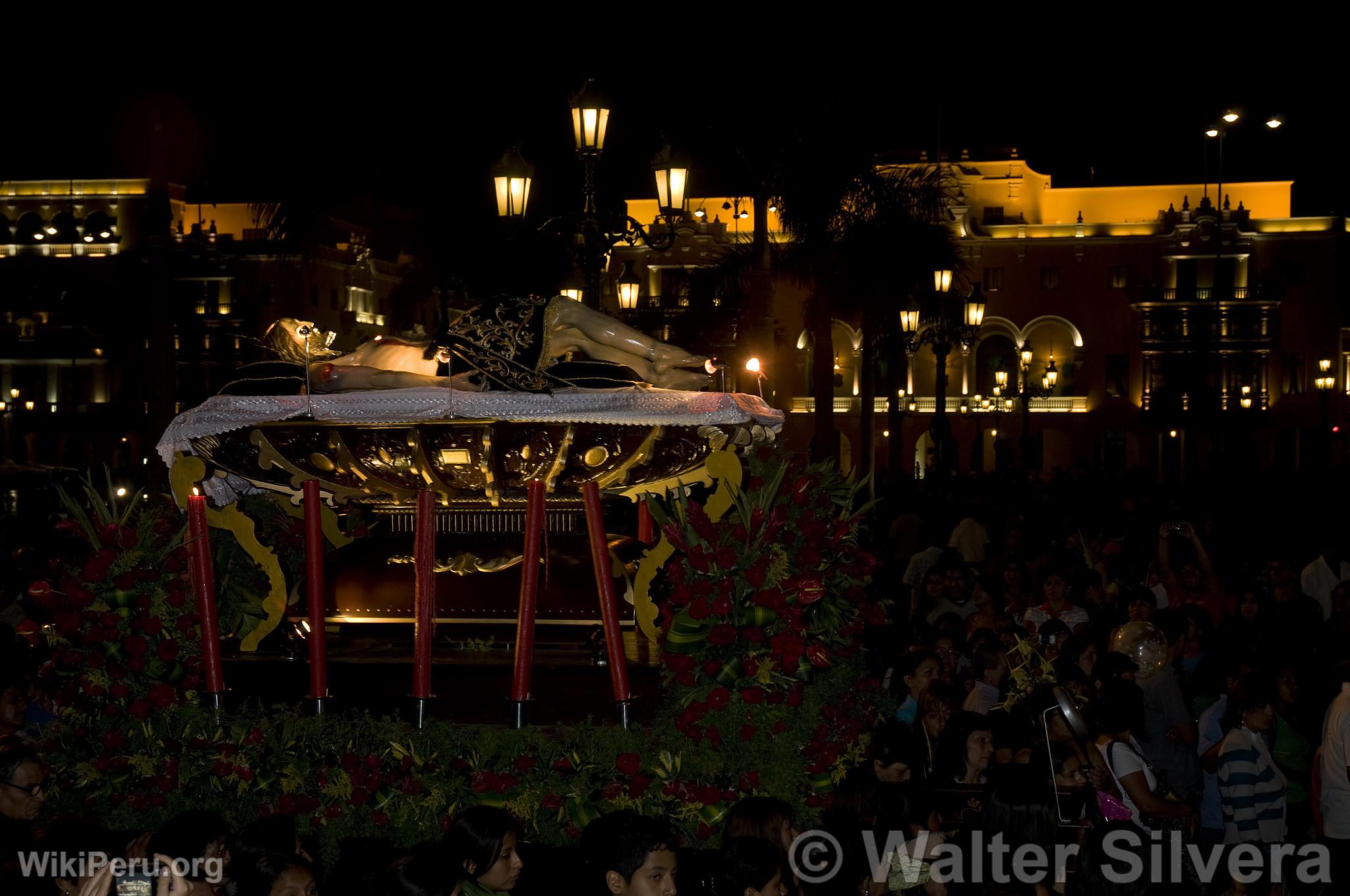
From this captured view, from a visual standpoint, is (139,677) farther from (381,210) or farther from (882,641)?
(381,210)

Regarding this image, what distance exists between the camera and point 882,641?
1178cm

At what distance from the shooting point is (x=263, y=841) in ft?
19.0

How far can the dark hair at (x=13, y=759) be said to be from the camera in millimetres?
7070

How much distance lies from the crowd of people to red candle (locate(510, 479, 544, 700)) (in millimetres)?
698

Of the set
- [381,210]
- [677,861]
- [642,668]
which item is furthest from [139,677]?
[381,210]

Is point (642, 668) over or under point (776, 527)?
under

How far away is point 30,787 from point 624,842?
122 inches

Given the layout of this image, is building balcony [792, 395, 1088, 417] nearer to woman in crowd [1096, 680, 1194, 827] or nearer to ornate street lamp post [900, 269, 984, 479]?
ornate street lamp post [900, 269, 984, 479]

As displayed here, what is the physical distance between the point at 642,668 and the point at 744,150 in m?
13.4

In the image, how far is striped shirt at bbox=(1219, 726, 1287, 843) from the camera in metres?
7.95

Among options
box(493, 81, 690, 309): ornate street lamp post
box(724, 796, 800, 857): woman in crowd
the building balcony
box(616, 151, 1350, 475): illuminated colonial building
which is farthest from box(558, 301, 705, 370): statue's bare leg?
the building balcony

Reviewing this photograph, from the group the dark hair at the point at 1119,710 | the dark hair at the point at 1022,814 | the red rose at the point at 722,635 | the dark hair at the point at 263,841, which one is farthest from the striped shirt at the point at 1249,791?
the dark hair at the point at 263,841

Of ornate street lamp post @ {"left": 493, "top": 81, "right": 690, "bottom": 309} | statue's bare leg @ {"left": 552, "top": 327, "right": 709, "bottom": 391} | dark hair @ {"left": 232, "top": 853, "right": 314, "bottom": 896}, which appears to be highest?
ornate street lamp post @ {"left": 493, "top": 81, "right": 690, "bottom": 309}

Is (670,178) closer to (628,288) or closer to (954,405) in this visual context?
(628,288)
